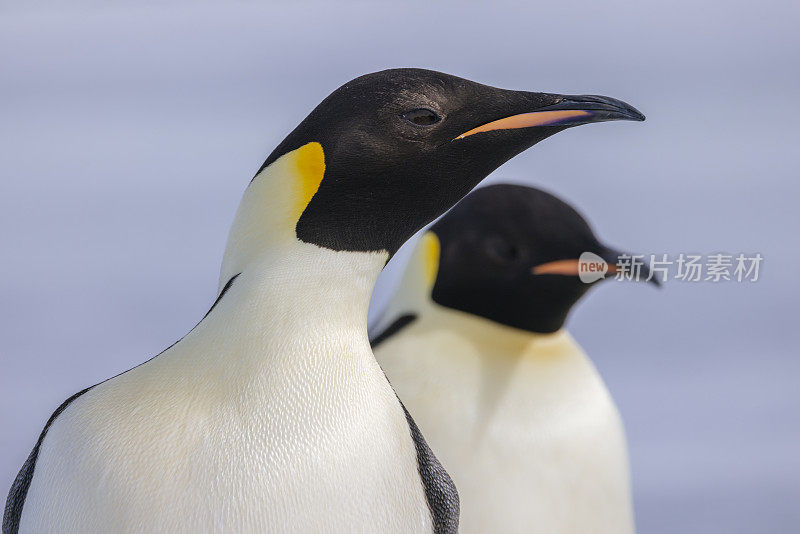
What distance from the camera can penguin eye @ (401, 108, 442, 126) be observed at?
0.98 metres

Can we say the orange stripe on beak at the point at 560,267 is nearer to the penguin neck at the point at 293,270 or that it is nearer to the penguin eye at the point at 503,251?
the penguin eye at the point at 503,251

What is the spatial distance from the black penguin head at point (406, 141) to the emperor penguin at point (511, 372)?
1.95ft

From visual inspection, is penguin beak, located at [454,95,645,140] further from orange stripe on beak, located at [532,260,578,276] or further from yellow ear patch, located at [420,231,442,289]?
yellow ear patch, located at [420,231,442,289]

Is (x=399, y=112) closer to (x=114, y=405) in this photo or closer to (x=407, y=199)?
(x=407, y=199)

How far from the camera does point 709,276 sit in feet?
6.36

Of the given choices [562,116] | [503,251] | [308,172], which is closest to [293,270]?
[308,172]

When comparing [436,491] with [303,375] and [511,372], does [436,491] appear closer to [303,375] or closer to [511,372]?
[303,375]

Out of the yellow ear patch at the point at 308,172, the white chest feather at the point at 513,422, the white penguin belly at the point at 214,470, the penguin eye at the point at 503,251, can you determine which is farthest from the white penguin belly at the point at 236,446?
the penguin eye at the point at 503,251

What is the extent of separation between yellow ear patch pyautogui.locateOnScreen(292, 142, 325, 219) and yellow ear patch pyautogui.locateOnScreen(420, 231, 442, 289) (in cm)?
76

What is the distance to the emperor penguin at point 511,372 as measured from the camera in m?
1.56

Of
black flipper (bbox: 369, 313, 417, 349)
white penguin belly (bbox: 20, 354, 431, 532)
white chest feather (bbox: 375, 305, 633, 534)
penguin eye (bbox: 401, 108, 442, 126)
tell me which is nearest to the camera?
white penguin belly (bbox: 20, 354, 431, 532)

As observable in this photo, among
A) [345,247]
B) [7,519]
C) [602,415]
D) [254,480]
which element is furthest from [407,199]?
[602,415]

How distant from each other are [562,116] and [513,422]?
0.72 meters

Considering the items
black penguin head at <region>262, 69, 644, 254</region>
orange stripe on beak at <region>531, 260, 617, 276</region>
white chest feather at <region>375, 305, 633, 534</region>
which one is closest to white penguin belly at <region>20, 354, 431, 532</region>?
black penguin head at <region>262, 69, 644, 254</region>
